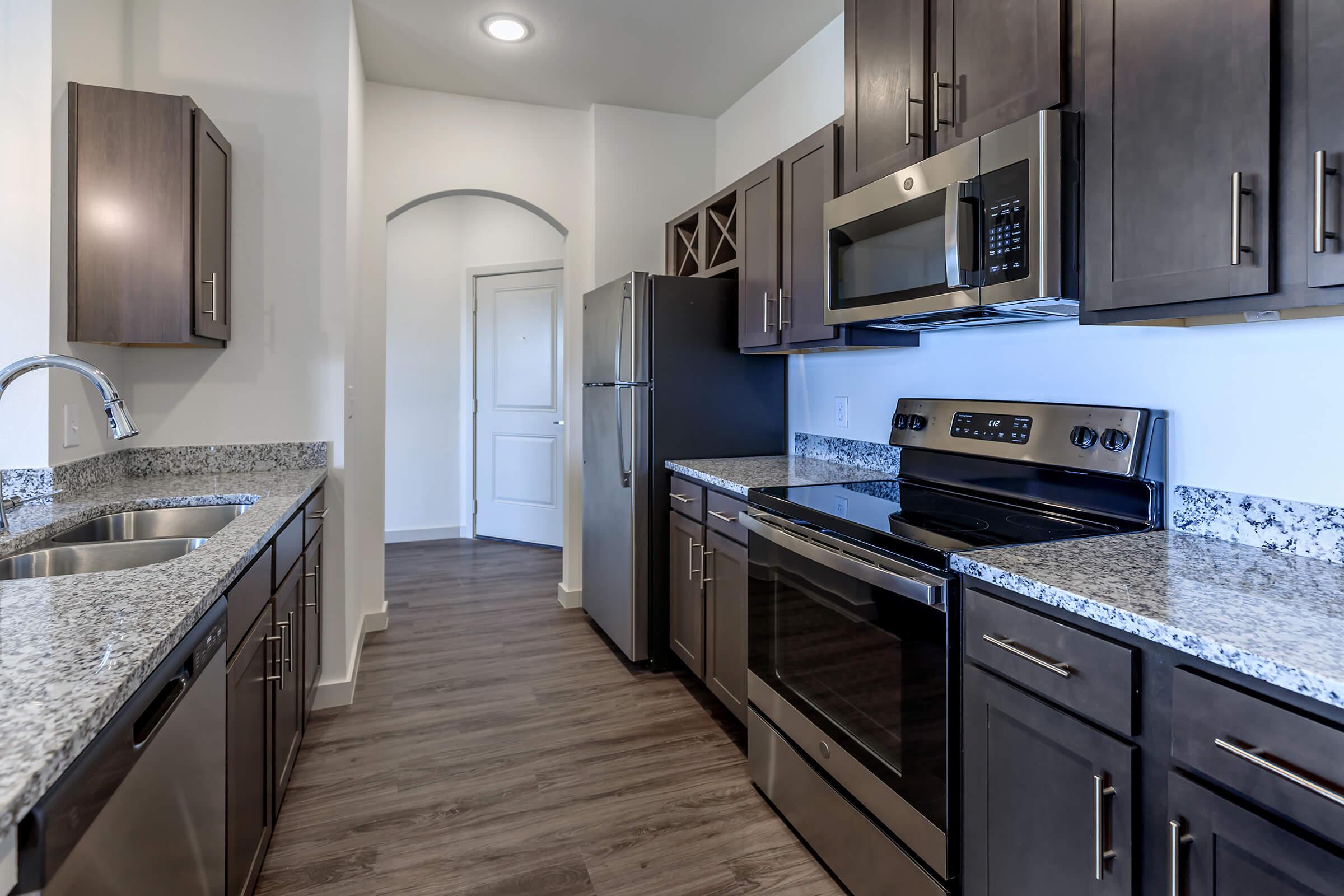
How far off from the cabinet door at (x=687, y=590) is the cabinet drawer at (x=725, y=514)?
0.11m

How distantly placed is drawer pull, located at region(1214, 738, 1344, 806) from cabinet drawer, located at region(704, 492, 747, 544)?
1.51m

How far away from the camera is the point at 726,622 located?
2541 mm

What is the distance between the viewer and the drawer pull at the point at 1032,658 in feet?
3.73

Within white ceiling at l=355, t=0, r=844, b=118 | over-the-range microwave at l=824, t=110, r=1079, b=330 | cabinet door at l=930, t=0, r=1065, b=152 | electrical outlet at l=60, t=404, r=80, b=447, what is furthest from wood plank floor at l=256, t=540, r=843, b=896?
white ceiling at l=355, t=0, r=844, b=118

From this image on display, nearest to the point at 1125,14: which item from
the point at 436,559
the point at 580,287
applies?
the point at 580,287

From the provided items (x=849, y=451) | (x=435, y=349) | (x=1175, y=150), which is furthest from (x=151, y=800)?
(x=435, y=349)

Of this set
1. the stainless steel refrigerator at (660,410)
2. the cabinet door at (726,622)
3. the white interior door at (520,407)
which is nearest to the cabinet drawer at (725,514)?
the cabinet door at (726,622)

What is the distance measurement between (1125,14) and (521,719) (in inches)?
106

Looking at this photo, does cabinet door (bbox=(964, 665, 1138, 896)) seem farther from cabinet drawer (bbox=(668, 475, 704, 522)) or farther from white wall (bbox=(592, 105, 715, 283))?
white wall (bbox=(592, 105, 715, 283))

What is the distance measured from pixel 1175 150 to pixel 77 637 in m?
1.90

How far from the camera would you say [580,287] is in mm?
3969

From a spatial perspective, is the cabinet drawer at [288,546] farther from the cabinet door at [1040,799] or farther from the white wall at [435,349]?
the white wall at [435,349]

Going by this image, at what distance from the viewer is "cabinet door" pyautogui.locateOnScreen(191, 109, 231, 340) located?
233 centimetres

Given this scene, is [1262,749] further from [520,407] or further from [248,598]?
[520,407]
